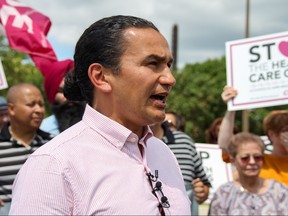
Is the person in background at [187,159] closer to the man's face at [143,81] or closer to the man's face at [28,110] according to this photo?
the man's face at [28,110]

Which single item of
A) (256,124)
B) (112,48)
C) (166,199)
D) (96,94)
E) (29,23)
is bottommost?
(256,124)

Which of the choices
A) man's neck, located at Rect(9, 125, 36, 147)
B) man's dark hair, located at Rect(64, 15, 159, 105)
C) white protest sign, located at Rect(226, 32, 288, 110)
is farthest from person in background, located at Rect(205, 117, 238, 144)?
man's dark hair, located at Rect(64, 15, 159, 105)

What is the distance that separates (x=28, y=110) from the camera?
4.75 m

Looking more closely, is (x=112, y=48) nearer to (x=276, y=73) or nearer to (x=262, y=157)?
(x=262, y=157)

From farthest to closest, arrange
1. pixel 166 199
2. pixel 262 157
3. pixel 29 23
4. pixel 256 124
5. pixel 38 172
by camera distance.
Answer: pixel 256 124 → pixel 29 23 → pixel 262 157 → pixel 166 199 → pixel 38 172

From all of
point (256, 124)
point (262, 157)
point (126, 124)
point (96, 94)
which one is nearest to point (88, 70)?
point (96, 94)

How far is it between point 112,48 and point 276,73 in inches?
137

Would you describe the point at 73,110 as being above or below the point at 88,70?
below

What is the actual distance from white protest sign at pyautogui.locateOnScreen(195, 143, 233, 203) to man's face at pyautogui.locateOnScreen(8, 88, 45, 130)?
321cm

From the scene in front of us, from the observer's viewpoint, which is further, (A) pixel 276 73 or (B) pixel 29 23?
(B) pixel 29 23

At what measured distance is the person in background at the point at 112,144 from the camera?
5.65 ft

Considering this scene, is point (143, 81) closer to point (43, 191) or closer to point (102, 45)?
point (102, 45)

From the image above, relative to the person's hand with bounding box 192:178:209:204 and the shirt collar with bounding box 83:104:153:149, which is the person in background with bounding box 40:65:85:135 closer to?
the person's hand with bounding box 192:178:209:204

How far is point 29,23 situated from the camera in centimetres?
675
